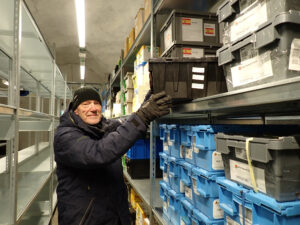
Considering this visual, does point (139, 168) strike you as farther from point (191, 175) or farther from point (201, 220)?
point (201, 220)

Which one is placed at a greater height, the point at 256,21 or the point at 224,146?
the point at 256,21

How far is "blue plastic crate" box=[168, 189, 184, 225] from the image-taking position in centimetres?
168

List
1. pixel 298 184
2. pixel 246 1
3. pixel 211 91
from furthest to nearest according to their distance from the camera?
pixel 211 91
pixel 246 1
pixel 298 184

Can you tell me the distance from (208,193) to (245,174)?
0.37 metres

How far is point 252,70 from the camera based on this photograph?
3.03ft

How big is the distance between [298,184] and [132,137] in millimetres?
883

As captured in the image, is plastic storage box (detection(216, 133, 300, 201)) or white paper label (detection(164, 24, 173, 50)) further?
→ white paper label (detection(164, 24, 173, 50))

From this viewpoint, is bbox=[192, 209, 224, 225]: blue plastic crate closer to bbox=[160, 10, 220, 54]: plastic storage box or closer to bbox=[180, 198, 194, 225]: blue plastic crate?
bbox=[180, 198, 194, 225]: blue plastic crate

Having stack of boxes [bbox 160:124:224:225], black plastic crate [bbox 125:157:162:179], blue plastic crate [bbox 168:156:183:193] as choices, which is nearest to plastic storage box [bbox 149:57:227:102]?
stack of boxes [bbox 160:124:224:225]

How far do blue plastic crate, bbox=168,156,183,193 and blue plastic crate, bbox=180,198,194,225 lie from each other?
0.11 metres

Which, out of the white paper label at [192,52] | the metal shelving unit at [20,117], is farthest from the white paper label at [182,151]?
the metal shelving unit at [20,117]

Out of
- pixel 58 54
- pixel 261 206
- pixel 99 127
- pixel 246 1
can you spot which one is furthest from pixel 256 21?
pixel 58 54

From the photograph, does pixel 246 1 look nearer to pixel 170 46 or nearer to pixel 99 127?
pixel 170 46

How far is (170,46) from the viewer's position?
1809 mm
